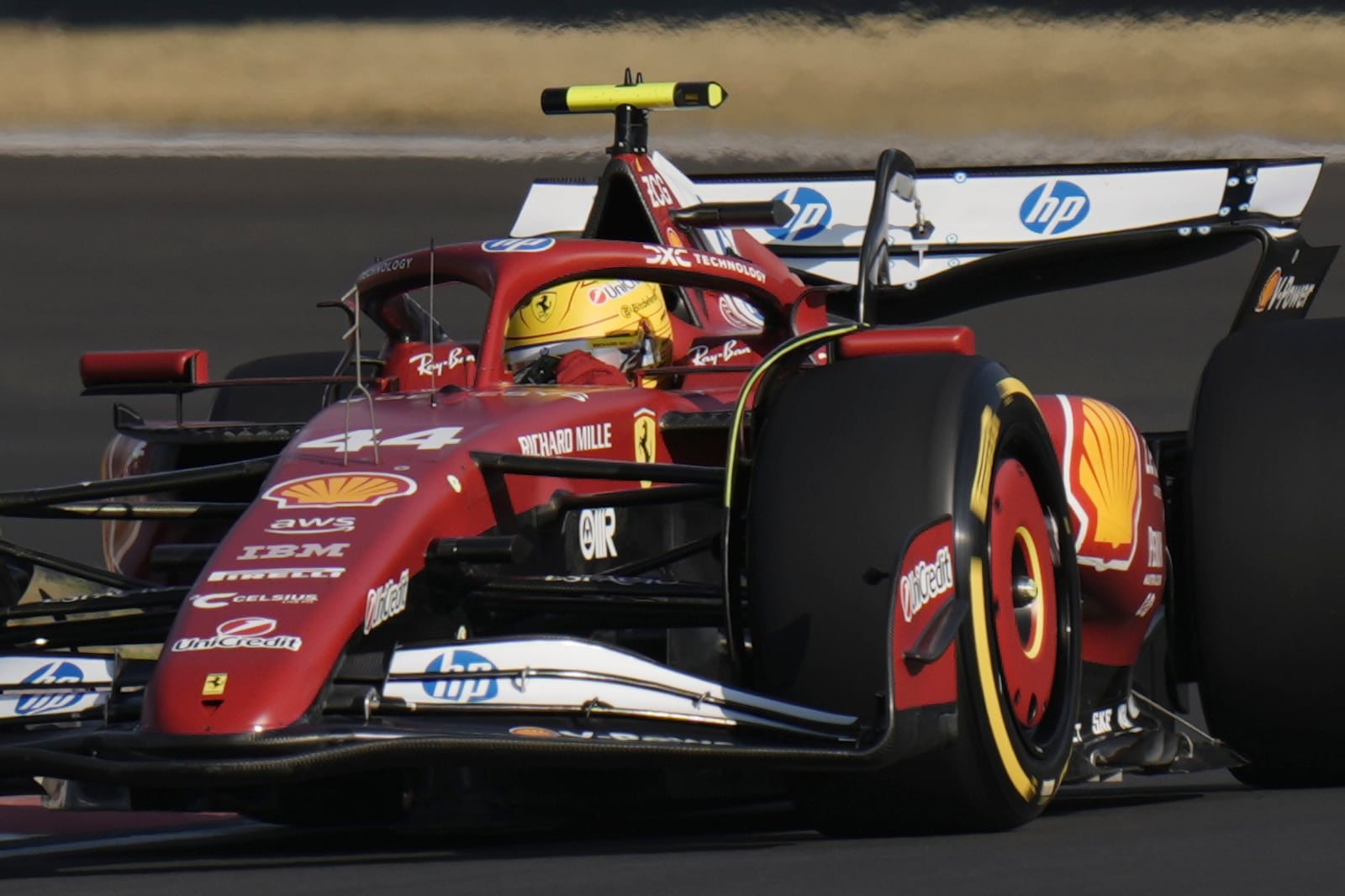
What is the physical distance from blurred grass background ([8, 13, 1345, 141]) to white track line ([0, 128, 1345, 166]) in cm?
13

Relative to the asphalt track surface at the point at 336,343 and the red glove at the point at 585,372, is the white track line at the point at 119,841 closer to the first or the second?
the asphalt track surface at the point at 336,343

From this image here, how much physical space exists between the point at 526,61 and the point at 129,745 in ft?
42.2

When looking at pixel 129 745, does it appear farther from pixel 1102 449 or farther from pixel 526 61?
pixel 526 61

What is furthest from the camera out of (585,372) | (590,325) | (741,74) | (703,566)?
(741,74)

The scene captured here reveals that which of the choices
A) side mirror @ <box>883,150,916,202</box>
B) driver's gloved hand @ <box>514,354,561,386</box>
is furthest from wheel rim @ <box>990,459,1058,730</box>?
side mirror @ <box>883,150,916,202</box>

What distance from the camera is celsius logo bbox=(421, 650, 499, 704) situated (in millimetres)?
4402

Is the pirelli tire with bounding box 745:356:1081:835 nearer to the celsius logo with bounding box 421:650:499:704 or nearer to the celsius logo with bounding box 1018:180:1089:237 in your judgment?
the celsius logo with bounding box 421:650:499:704

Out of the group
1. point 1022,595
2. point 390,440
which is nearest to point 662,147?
point 390,440

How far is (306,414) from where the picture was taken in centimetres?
867

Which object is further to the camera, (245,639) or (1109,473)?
(1109,473)

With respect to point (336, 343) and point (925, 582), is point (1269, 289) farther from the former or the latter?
point (336, 343)

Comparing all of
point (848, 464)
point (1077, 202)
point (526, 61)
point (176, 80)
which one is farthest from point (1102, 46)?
point (848, 464)

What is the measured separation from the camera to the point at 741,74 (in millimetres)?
16188

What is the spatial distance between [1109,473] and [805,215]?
136 inches
